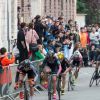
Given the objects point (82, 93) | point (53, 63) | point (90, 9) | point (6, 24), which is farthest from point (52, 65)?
point (90, 9)

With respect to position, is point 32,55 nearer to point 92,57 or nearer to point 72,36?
point 72,36

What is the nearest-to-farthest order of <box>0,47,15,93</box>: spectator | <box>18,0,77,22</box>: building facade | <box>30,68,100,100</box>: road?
<box>0,47,15,93</box>: spectator < <box>30,68,100,100</box>: road < <box>18,0,77,22</box>: building facade

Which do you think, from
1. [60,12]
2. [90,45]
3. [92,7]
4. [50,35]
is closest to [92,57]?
[90,45]

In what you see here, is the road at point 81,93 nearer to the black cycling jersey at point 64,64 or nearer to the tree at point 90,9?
the black cycling jersey at point 64,64

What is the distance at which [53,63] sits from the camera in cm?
2127

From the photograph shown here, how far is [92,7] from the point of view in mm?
64250

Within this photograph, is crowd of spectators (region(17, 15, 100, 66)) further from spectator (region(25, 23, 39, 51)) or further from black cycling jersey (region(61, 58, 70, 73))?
black cycling jersey (region(61, 58, 70, 73))

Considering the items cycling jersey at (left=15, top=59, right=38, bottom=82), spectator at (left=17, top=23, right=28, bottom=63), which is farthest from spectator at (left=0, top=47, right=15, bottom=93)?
spectator at (left=17, top=23, right=28, bottom=63)

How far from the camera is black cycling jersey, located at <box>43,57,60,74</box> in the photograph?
21.2 m

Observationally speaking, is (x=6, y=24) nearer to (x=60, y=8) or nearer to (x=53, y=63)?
(x=53, y=63)

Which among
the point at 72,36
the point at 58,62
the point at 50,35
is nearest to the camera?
the point at 58,62

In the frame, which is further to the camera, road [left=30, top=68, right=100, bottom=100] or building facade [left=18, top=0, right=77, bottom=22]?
building facade [left=18, top=0, right=77, bottom=22]

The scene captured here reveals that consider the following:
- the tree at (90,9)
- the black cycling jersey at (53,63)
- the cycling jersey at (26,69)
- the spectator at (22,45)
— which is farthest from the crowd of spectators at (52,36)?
the tree at (90,9)

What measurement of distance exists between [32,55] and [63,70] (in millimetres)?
2658
